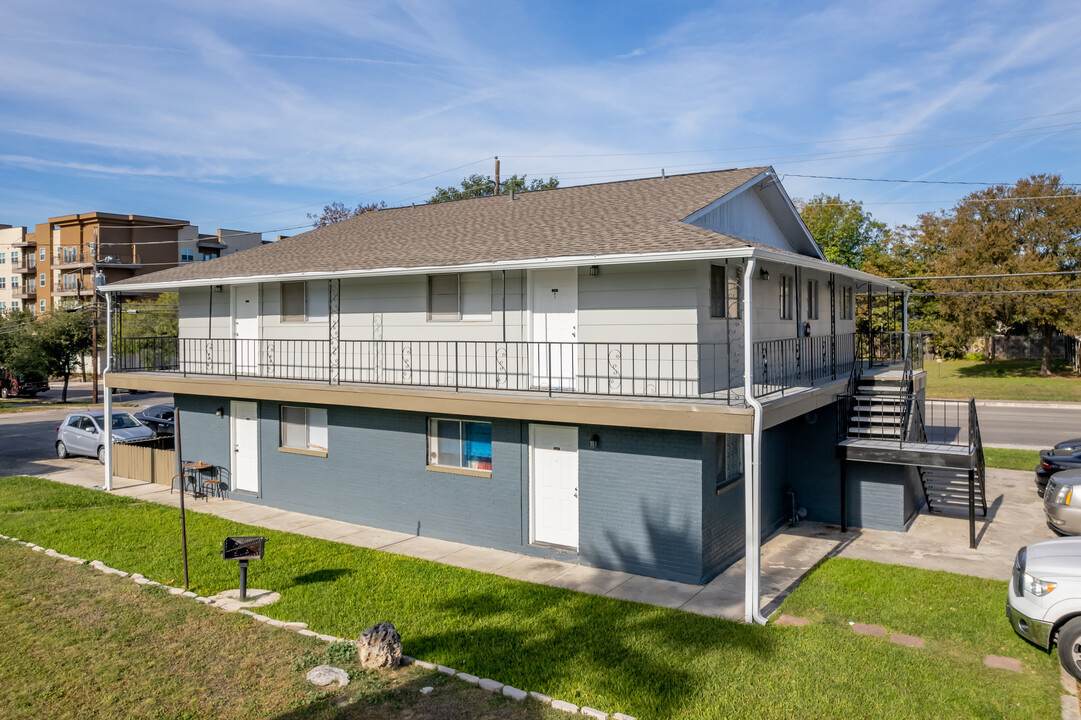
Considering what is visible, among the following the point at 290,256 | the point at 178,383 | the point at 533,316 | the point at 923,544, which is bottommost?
the point at 923,544

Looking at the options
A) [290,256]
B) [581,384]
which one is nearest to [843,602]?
[581,384]

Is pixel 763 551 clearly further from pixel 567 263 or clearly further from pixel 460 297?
pixel 460 297

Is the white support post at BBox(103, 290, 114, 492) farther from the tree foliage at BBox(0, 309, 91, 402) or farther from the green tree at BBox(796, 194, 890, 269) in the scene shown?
the green tree at BBox(796, 194, 890, 269)

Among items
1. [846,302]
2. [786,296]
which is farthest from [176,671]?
[846,302]

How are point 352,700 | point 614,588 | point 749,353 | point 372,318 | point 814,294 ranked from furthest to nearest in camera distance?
1. point 814,294
2. point 372,318
3. point 614,588
4. point 749,353
5. point 352,700

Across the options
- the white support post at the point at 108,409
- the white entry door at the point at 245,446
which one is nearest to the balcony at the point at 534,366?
the white support post at the point at 108,409

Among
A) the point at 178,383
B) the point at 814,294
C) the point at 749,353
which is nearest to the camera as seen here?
the point at 749,353

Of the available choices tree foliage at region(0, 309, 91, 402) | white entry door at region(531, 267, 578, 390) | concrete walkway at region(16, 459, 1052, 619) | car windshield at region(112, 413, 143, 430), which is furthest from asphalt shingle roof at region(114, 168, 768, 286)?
tree foliage at region(0, 309, 91, 402)

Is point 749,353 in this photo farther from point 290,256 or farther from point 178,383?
point 178,383
